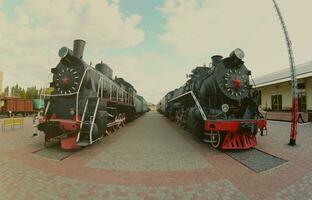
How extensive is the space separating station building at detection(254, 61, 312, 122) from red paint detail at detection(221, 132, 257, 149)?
12.0 metres

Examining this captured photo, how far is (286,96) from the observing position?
2109cm

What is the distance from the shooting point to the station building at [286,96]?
17656mm

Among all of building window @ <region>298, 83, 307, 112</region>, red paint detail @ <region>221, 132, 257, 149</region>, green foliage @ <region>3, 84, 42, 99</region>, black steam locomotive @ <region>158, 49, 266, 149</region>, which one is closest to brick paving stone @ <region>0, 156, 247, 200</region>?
red paint detail @ <region>221, 132, 257, 149</region>

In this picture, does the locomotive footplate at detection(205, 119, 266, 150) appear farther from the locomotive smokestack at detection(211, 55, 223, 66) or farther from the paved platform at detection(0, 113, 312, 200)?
the locomotive smokestack at detection(211, 55, 223, 66)

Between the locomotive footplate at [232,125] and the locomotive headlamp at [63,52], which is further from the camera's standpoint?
the locomotive headlamp at [63,52]

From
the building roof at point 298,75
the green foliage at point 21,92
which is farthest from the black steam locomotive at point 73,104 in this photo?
the green foliage at point 21,92

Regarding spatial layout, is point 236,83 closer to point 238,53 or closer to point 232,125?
point 238,53

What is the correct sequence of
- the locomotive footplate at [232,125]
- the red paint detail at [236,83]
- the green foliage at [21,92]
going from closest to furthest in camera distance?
the locomotive footplate at [232,125] < the red paint detail at [236,83] < the green foliage at [21,92]

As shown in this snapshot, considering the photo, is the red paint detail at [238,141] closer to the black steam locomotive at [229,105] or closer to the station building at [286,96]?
the black steam locomotive at [229,105]

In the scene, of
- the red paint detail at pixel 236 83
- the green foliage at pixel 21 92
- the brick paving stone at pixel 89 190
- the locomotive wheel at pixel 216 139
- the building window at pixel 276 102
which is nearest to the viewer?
the brick paving stone at pixel 89 190

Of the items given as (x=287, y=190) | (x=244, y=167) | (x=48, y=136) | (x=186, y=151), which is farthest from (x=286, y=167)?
(x=48, y=136)

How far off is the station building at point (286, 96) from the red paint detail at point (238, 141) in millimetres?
11972

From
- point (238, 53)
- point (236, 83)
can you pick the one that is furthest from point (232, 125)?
point (238, 53)

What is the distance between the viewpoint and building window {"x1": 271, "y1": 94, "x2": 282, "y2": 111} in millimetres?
22200
